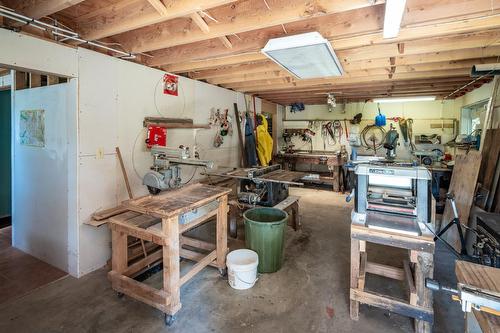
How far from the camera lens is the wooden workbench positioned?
75 centimetres

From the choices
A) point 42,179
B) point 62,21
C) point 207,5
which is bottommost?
point 42,179

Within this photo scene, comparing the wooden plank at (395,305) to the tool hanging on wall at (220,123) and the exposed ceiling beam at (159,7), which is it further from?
the tool hanging on wall at (220,123)

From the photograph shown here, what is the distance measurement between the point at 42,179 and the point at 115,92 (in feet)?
4.32

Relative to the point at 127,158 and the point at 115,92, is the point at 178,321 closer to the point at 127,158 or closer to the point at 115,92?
the point at 127,158

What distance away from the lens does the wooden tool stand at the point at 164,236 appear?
2.06 meters

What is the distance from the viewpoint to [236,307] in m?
2.28

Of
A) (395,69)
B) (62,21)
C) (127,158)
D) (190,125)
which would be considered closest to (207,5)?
(62,21)

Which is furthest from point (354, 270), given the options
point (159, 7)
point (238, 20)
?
point (159, 7)

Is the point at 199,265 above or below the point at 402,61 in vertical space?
below

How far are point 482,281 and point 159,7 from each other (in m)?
2.53

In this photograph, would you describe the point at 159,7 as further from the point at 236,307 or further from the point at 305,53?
the point at 236,307

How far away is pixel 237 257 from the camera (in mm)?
2623

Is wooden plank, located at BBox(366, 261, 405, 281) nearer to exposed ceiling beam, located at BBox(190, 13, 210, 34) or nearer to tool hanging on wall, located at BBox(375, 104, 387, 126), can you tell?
exposed ceiling beam, located at BBox(190, 13, 210, 34)

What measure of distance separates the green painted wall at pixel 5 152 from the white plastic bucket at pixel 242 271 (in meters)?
4.31
